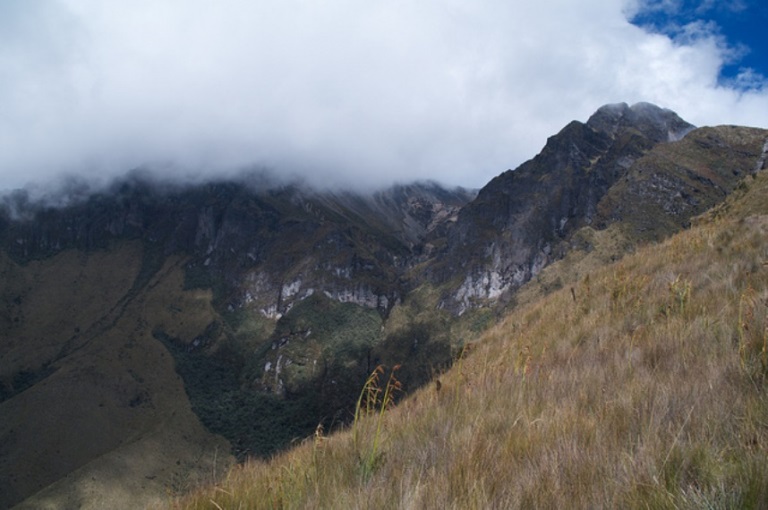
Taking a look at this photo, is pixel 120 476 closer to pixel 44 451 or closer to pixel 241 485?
pixel 44 451

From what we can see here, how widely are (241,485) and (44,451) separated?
6968 inches

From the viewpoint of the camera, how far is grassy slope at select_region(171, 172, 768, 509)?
150 centimetres

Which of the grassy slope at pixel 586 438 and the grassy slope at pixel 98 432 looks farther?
the grassy slope at pixel 98 432

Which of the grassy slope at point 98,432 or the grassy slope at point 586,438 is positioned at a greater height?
the grassy slope at point 586,438

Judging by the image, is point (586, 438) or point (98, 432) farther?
point (98, 432)

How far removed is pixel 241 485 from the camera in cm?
250

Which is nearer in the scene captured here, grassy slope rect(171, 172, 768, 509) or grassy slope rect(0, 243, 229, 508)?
grassy slope rect(171, 172, 768, 509)

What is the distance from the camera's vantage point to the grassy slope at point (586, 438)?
150 centimetres

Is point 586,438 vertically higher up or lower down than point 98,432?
higher up

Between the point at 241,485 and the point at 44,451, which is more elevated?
the point at 241,485

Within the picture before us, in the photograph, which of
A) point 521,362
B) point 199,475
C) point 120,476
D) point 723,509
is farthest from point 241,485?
point 120,476

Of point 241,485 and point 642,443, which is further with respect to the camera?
point 241,485

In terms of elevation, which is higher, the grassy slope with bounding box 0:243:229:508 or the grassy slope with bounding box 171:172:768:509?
the grassy slope with bounding box 171:172:768:509

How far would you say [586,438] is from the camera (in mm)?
1980
